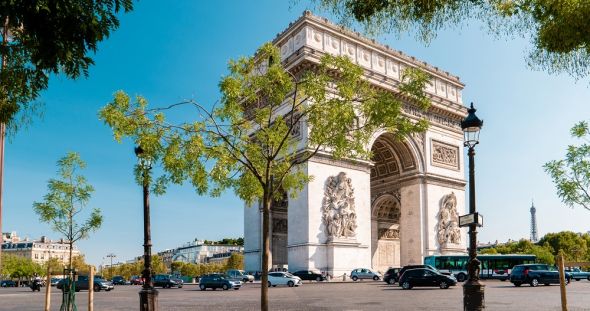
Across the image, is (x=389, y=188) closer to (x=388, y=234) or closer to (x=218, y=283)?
(x=388, y=234)

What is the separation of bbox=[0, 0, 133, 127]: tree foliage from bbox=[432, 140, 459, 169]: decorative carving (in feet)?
128

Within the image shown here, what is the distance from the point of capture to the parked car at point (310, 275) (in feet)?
118

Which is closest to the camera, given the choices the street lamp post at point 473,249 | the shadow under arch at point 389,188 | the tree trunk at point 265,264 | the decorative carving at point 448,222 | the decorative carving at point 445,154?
the street lamp post at point 473,249

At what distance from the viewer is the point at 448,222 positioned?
4516cm

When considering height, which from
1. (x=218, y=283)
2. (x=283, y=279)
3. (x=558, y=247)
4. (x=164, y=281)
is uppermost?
(x=283, y=279)

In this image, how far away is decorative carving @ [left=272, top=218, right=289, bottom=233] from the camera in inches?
1693

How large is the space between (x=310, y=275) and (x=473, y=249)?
25.1 meters

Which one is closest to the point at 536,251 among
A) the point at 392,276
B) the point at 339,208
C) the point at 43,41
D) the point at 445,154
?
the point at 445,154

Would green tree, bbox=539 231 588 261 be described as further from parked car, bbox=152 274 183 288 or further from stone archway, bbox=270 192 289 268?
parked car, bbox=152 274 183 288

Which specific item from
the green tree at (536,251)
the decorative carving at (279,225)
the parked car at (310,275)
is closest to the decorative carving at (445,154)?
the decorative carving at (279,225)

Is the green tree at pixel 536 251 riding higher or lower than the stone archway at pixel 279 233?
lower

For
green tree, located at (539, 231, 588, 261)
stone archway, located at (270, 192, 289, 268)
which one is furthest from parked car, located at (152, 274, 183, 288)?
green tree, located at (539, 231, 588, 261)

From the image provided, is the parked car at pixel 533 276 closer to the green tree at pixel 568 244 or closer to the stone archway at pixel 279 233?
the stone archway at pixel 279 233

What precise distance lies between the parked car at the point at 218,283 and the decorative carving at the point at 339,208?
6949 millimetres
